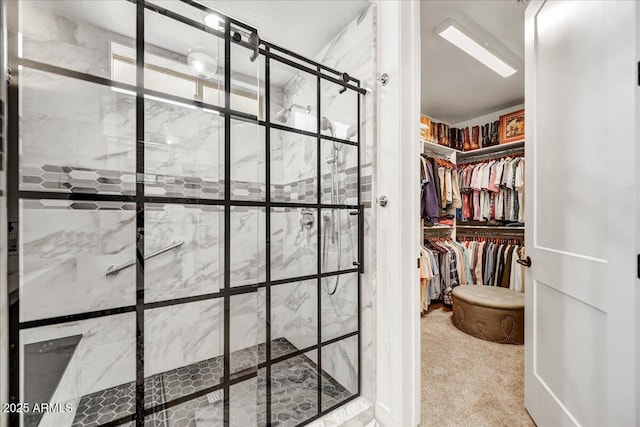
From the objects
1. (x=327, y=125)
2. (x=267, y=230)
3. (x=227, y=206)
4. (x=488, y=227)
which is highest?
(x=327, y=125)

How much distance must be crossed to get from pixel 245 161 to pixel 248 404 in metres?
0.99

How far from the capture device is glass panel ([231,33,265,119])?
1.01 meters

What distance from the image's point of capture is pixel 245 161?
1033 mm

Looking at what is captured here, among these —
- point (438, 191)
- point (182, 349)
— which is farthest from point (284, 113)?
point (438, 191)

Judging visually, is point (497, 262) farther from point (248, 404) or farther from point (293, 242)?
point (248, 404)

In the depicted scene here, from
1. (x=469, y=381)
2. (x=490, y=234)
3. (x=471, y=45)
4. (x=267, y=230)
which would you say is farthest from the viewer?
→ (x=490, y=234)

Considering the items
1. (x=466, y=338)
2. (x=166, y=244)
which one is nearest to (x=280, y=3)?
(x=166, y=244)

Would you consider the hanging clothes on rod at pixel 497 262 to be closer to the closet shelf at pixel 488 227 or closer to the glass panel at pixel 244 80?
the closet shelf at pixel 488 227

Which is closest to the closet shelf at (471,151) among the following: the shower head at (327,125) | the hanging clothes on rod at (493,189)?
the hanging clothes on rod at (493,189)

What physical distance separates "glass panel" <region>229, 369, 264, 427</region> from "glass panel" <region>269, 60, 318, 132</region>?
1151 millimetres

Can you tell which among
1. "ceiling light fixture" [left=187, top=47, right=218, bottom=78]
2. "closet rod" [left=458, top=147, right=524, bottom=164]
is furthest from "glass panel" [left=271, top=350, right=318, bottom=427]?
"closet rod" [left=458, top=147, right=524, bottom=164]

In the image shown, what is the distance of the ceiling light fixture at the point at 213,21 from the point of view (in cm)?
96

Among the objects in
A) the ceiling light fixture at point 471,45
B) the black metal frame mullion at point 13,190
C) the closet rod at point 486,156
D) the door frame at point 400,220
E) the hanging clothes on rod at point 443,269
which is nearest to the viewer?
the black metal frame mullion at point 13,190

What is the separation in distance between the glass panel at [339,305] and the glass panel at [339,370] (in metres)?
0.07
